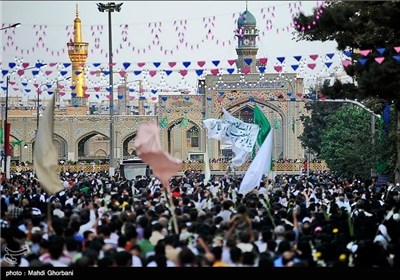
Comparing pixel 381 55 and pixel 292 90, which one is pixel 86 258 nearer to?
pixel 381 55

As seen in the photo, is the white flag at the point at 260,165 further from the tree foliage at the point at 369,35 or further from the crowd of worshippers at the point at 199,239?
the crowd of worshippers at the point at 199,239

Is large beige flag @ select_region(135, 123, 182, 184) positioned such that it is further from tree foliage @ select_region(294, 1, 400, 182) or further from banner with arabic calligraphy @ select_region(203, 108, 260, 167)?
banner with arabic calligraphy @ select_region(203, 108, 260, 167)

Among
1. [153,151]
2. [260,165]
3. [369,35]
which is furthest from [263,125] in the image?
[153,151]

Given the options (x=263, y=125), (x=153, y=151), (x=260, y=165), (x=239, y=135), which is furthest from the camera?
(x=239, y=135)

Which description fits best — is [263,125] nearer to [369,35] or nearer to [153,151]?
[369,35]

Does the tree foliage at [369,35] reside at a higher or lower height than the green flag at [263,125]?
higher

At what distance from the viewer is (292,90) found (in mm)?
73688

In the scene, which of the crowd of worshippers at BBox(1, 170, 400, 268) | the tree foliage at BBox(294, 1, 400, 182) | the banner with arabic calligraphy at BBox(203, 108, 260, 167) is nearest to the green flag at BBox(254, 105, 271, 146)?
the tree foliage at BBox(294, 1, 400, 182)

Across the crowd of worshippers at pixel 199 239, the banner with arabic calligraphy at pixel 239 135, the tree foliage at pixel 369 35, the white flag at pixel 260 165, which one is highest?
the tree foliage at pixel 369 35

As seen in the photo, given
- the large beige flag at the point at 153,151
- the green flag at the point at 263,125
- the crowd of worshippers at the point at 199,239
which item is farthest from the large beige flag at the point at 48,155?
the green flag at the point at 263,125

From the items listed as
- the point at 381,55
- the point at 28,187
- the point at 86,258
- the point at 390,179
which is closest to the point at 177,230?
the point at 86,258

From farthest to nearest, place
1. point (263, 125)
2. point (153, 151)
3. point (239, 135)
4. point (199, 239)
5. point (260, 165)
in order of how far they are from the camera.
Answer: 1. point (239, 135)
2. point (263, 125)
3. point (260, 165)
4. point (153, 151)
5. point (199, 239)

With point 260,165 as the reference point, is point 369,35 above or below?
above

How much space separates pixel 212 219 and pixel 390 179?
19.1 m
